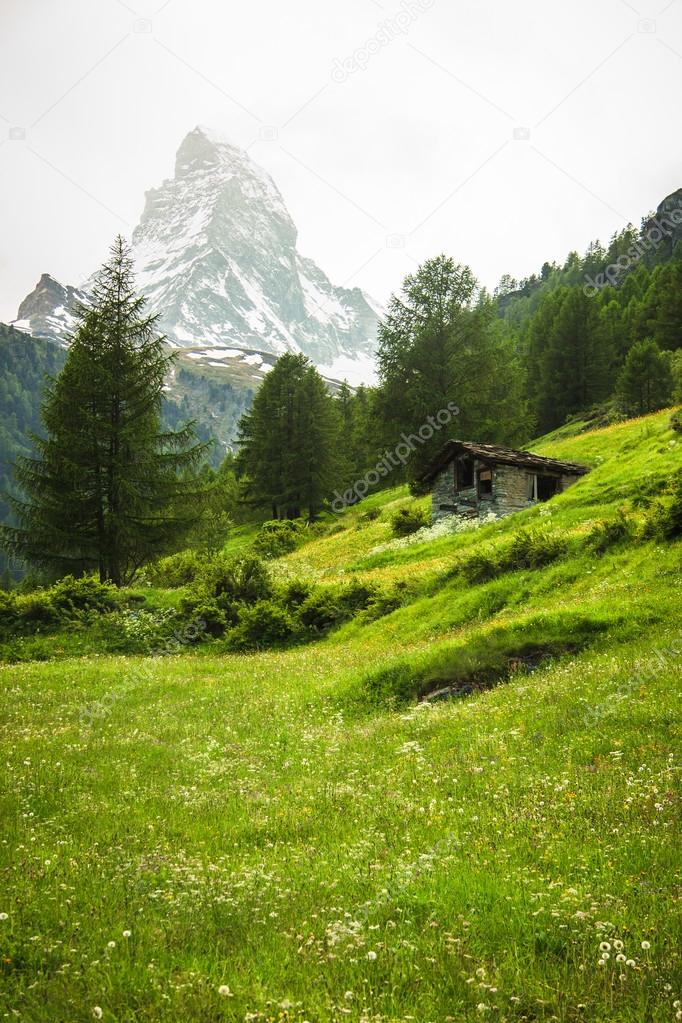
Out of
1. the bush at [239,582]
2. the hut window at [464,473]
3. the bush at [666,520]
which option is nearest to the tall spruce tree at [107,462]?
the bush at [239,582]

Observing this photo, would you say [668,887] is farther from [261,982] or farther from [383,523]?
[383,523]

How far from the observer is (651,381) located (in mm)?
60156

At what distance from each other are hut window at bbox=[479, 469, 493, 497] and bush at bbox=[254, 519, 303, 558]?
15412 mm

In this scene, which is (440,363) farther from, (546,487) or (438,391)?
(546,487)

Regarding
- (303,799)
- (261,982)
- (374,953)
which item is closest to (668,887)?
(374,953)

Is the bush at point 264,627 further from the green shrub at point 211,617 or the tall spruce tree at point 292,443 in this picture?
the tall spruce tree at point 292,443

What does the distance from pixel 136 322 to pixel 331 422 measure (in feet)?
95.2

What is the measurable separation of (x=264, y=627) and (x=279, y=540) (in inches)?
1000

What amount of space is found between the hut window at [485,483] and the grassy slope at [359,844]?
77.3 ft

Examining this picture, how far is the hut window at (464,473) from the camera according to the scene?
38312 mm

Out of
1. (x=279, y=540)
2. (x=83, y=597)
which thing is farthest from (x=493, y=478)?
(x=83, y=597)

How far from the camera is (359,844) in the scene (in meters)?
6.34

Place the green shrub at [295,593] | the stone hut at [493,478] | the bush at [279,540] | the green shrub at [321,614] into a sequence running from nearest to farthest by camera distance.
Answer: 1. the green shrub at [321,614]
2. the green shrub at [295,593]
3. the stone hut at [493,478]
4. the bush at [279,540]

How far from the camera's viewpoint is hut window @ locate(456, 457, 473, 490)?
38312 millimetres
